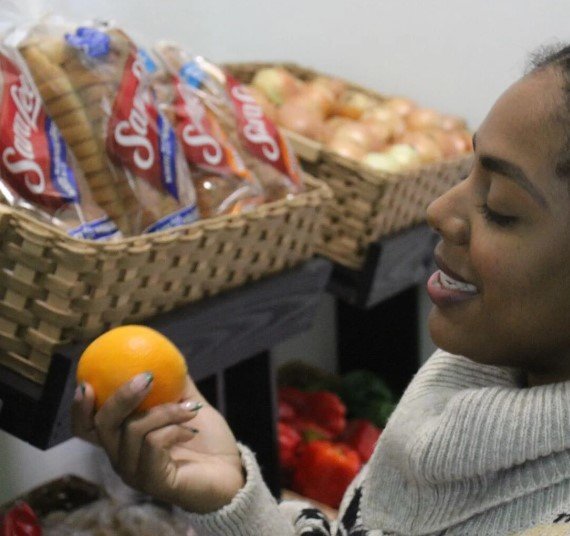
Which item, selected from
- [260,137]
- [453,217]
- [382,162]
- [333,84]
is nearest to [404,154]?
[382,162]

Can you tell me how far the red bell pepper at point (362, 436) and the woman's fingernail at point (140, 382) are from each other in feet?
4.03

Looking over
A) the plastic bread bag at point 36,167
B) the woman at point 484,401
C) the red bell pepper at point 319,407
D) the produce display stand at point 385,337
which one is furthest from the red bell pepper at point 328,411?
the woman at point 484,401

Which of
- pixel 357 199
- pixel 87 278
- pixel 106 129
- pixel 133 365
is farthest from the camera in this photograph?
pixel 357 199

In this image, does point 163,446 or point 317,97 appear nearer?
point 163,446

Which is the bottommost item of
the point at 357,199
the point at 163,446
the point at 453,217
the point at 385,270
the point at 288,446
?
the point at 288,446

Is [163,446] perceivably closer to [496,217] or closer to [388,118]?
[496,217]

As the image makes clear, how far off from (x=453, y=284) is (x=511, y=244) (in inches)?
2.6

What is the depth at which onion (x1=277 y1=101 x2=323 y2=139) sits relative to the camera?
1779mm

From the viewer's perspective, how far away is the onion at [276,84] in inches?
76.6

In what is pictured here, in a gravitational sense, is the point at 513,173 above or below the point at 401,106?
above

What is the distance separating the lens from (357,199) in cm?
166

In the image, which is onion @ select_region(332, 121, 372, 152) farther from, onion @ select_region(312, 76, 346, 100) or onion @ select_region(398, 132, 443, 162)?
onion @ select_region(312, 76, 346, 100)

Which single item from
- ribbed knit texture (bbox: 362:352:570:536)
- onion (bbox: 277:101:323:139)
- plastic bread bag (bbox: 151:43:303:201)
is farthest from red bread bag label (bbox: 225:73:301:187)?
ribbed knit texture (bbox: 362:352:570:536)

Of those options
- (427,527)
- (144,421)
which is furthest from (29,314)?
(427,527)
